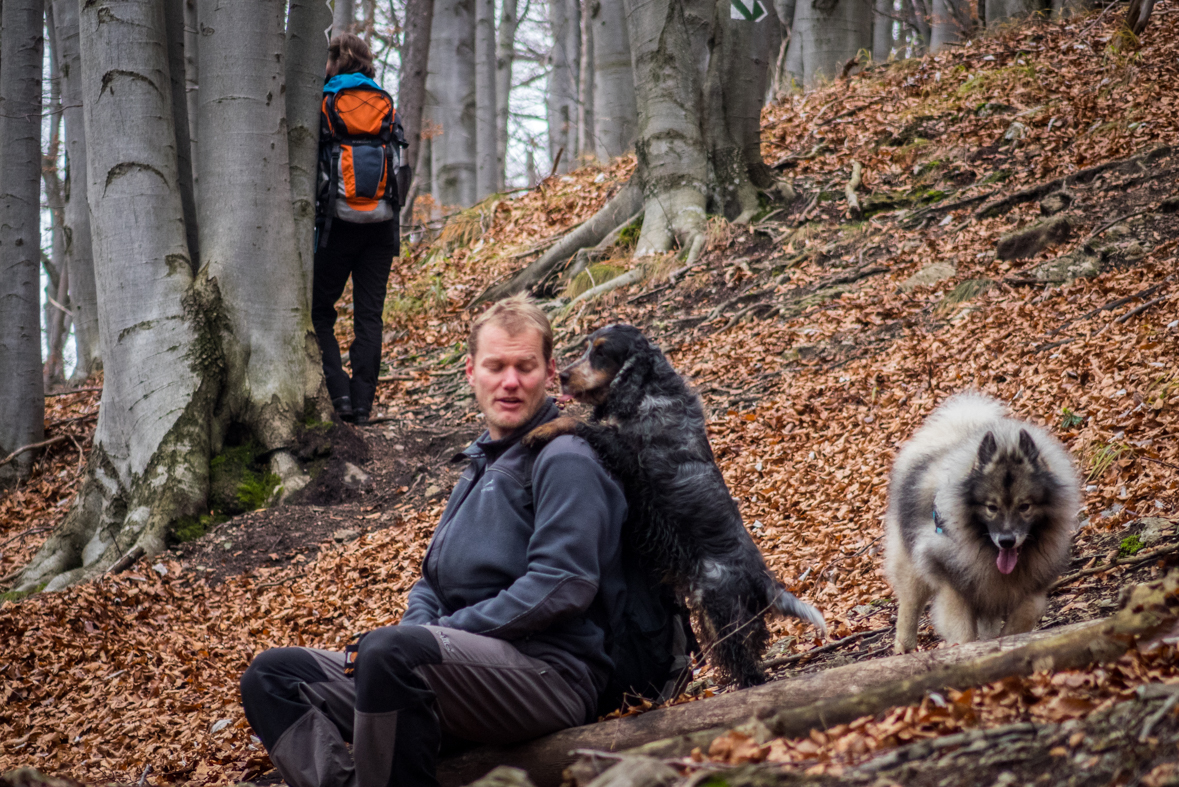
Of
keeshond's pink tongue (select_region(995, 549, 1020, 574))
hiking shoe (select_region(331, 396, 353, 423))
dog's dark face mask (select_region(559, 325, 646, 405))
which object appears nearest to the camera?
keeshond's pink tongue (select_region(995, 549, 1020, 574))

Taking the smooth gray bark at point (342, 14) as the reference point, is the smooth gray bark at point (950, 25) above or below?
below

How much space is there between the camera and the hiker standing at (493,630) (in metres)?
2.70

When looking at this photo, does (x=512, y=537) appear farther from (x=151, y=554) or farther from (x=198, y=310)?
(x=198, y=310)

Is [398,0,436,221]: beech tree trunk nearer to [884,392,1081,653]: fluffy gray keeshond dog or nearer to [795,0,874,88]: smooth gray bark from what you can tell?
[795,0,874,88]: smooth gray bark

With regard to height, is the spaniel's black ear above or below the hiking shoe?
above

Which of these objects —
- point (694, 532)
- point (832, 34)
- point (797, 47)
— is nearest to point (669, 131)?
point (694, 532)

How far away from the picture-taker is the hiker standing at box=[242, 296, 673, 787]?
2.70 meters

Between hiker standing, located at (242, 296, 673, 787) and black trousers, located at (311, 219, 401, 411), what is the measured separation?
4767mm

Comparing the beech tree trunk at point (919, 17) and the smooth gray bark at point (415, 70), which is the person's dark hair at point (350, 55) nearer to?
the smooth gray bark at point (415, 70)

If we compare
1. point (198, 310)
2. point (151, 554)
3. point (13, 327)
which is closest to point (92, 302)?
point (13, 327)

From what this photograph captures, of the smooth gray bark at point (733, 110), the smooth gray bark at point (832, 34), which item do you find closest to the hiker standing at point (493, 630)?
the smooth gray bark at point (733, 110)

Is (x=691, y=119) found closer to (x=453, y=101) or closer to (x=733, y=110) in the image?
(x=733, y=110)

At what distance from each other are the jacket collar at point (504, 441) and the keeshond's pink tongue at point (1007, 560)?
1.88 meters

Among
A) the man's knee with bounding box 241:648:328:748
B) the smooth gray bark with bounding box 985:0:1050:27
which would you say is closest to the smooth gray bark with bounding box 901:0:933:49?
the smooth gray bark with bounding box 985:0:1050:27
